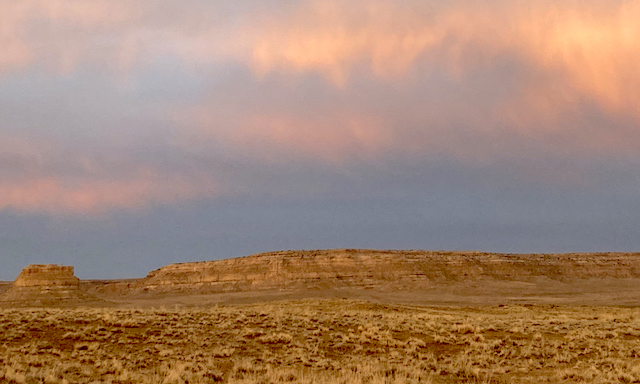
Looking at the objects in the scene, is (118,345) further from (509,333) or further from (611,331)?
(611,331)

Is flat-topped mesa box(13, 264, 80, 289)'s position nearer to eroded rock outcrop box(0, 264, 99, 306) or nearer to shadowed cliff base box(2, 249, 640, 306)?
eroded rock outcrop box(0, 264, 99, 306)

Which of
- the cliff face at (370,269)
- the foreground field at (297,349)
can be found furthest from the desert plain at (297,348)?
the cliff face at (370,269)

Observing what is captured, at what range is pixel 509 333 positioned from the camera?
24844 millimetres

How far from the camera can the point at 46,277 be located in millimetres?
74375

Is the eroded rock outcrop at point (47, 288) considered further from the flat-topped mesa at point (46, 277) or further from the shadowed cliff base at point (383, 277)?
the shadowed cliff base at point (383, 277)

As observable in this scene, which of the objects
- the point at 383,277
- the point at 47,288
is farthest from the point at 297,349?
the point at 383,277

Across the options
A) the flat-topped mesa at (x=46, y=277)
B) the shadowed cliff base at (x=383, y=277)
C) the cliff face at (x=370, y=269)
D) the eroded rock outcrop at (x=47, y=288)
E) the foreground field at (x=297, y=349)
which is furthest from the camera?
the cliff face at (x=370, y=269)

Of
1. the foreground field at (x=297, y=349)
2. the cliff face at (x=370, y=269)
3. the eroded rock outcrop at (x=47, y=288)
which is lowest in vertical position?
the foreground field at (x=297, y=349)

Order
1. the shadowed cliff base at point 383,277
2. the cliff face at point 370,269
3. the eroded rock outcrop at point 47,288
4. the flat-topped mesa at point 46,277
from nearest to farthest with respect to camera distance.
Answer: the eroded rock outcrop at point 47,288
the flat-topped mesa at point 46,277
the shadowed cliff base at point 383,277
the cliff face at point 370,269

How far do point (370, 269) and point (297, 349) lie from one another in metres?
76.5

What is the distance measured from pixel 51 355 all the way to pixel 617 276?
102441mm

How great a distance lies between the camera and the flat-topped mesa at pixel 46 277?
73.8 metres

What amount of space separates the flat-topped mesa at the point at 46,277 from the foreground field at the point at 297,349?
54.2 metres

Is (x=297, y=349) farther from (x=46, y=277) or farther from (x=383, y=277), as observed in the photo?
(x=383, y=277)
